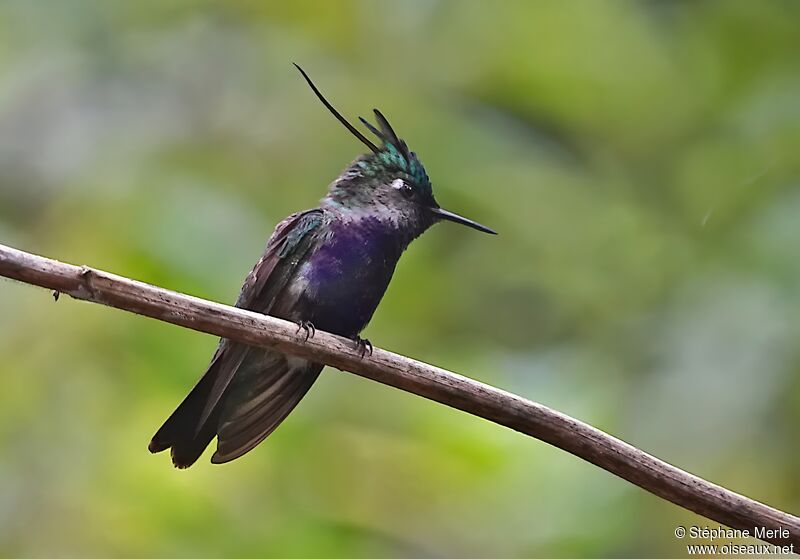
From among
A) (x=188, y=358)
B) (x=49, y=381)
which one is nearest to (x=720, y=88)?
(x=188, y=358)

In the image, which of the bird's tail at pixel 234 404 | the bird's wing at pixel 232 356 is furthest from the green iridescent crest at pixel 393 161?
the bird's tail at pixel 234 404

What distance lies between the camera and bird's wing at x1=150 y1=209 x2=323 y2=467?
335 cm

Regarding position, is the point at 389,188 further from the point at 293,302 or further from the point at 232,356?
the point at 232,356

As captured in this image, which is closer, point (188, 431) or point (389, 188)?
point (188, 431)

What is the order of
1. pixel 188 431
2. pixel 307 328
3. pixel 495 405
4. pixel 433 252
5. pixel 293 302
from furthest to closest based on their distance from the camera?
pixel 433 252
pixel 293 302
pixel 188 431
pixel 307 328
pixel 495 405

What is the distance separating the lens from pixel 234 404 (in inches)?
145

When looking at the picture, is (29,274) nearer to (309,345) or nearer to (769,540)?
(309,345)

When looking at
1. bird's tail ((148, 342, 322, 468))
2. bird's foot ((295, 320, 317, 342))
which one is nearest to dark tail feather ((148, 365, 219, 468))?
bird's tail ((148, 342, 322, 468))

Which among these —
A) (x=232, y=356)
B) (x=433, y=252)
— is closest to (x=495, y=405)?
(x=232, y=356)

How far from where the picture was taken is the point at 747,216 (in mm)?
3904

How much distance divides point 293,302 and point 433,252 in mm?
1267

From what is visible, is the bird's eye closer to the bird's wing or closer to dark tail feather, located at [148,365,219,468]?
the bird's wing

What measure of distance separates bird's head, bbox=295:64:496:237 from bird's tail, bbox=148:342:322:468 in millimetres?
638

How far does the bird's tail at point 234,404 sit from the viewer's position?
3.36 m
